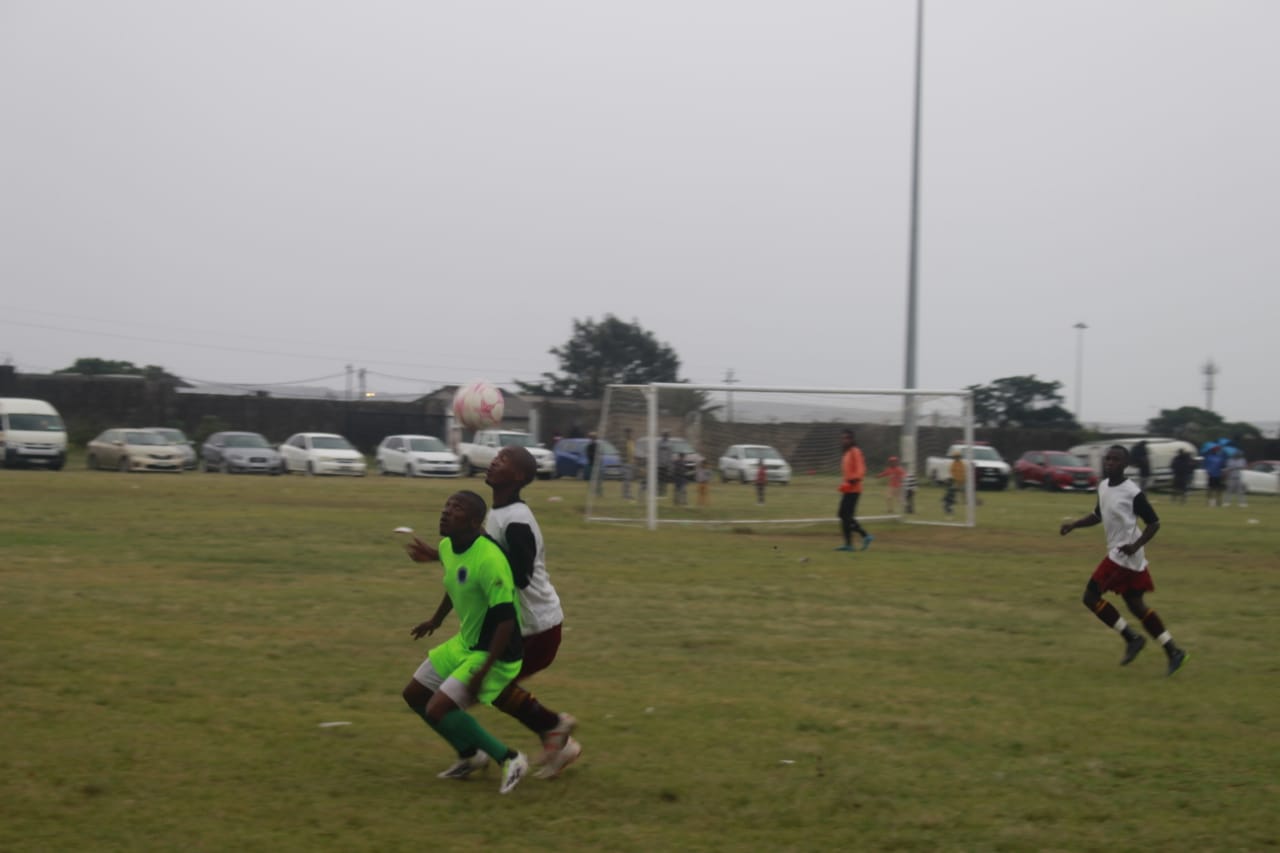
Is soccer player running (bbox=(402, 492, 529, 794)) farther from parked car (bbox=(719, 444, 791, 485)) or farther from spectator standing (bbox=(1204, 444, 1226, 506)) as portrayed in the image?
spectator standing (bbox=(1204, 444, 1226, 506))

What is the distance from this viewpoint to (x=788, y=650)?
9.78 meters

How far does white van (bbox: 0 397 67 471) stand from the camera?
Answer: 1388 inches

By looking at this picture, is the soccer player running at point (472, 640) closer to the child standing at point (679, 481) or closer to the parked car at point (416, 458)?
the child standing at point (679, 481)

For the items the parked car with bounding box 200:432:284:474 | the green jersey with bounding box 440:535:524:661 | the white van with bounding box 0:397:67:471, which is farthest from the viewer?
the parked car with bounding box 200:432:284:474

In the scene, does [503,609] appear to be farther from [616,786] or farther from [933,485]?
[933,485]

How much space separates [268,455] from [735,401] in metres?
19.7

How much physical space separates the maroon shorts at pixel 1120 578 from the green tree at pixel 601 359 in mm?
70706

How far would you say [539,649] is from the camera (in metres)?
6.02

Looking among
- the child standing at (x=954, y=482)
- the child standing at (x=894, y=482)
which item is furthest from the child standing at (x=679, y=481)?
the child standing at (x=954, y=482)

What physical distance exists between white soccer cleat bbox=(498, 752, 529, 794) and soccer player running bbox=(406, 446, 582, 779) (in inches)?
6.4

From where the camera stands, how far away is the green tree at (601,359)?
80.4m

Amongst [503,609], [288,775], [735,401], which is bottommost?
[288,775]

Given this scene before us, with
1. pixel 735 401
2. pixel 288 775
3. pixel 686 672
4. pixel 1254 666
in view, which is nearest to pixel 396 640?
pixel 686 672

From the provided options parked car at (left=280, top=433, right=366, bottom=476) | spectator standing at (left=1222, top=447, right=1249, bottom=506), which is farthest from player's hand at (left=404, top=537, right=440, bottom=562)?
spectator standing at (left=1222, top=447, right=1249, bottom=506)
